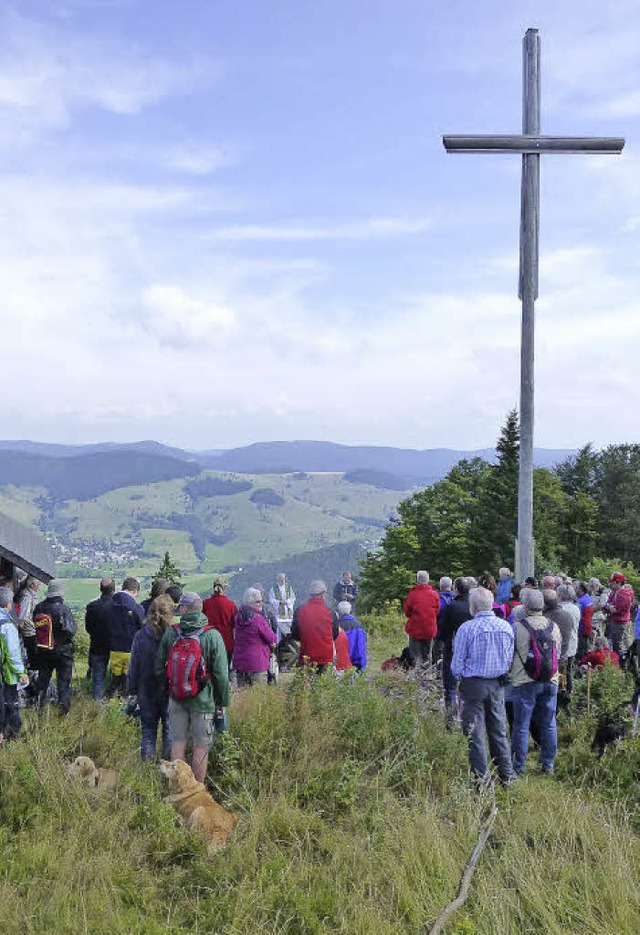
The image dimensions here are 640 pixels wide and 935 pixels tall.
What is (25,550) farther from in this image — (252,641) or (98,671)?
(252,641)

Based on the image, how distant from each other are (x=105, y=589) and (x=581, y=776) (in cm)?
548

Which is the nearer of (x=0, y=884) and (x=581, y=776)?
(x=0, y=884)

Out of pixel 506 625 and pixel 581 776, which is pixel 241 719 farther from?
pixel 581 776

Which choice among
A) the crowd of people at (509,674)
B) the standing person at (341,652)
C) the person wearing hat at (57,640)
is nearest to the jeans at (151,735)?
the person wearing hat at (57,640)

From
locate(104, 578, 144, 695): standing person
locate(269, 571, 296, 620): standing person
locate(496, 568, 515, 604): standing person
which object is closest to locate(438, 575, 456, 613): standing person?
locate(496, 568, 515, 604): standing person

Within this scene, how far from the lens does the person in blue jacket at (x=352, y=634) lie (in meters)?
10.0

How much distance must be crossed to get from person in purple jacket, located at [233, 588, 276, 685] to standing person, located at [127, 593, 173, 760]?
1.70 metres

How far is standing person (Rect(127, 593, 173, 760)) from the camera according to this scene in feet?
22.7

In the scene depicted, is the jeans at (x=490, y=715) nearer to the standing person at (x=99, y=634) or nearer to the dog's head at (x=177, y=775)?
the dog's head at (x=177, y=775)

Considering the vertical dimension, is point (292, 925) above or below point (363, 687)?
below

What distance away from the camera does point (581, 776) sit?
687cm

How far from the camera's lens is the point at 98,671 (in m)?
9.16

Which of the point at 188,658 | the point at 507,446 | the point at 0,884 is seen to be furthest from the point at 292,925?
A: the point at 507,446

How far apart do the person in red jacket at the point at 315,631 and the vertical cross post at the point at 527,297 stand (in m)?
2.56
